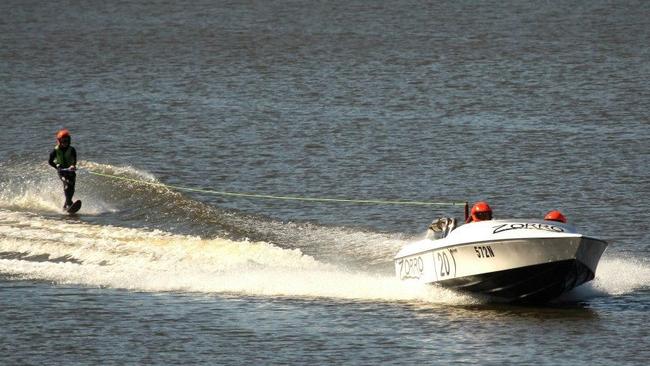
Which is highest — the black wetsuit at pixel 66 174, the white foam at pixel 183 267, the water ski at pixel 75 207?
Result: the black wetsuit at pixel 66 174

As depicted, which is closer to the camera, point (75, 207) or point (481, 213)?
point (481, 213)

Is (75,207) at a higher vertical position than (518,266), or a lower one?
higher

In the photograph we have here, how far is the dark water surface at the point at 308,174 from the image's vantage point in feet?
64.1

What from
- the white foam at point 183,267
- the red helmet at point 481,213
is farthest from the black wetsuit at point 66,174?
the red helmet at point 481,213

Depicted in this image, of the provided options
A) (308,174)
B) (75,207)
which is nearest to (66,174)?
(75,207)

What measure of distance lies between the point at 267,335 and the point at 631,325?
4.93 metres

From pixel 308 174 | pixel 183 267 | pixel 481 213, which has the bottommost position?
pixel 183 267

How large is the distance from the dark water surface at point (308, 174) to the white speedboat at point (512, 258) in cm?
36

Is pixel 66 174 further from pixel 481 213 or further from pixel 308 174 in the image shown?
pixel 481 213

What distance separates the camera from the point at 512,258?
784 inches

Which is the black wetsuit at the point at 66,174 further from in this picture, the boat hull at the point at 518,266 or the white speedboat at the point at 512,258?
A: the boat hull at the point at 518,266

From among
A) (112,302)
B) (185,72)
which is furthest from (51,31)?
(112,302)

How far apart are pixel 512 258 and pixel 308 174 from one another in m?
11.9

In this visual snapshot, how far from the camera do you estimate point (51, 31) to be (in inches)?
2330
